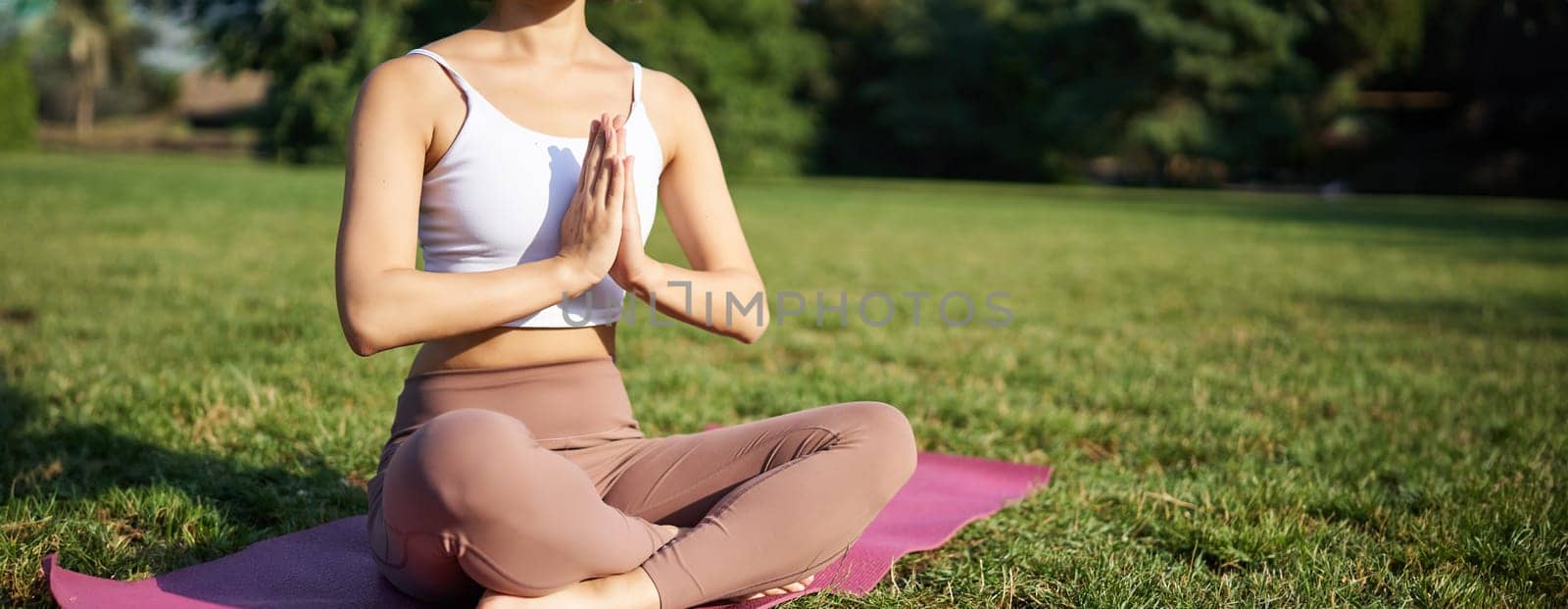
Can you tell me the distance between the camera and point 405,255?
1.93 meters

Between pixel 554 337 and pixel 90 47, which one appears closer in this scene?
pixel 554 337

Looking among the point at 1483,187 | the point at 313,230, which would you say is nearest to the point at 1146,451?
the point at 313,230

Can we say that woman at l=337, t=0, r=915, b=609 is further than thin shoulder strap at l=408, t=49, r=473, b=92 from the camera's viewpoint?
No

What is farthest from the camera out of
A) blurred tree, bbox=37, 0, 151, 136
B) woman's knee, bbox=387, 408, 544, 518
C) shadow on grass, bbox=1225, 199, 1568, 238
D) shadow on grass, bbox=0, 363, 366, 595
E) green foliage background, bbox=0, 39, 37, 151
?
blurred tree, bbox=37, 0, 151, 136

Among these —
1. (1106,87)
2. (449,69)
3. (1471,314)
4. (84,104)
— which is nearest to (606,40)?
(1106,87)

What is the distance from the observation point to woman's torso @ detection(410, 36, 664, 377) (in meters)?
2.01

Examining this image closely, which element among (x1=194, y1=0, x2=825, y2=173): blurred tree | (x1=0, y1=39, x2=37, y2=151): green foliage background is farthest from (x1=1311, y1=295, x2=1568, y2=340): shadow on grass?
(x1=0, y1=39, x2=37, y2=151): green foliage background

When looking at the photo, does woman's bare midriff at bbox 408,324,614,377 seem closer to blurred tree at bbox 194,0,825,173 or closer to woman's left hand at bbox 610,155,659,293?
woman's left hand at bbox 610,155,659,293

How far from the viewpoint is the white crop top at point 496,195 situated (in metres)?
2.01

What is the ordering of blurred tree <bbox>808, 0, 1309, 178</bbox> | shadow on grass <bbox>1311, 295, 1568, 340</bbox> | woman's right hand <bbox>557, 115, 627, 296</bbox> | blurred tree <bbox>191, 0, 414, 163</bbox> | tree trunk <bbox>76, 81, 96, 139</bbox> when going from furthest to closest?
tree trunk <bbox>76, 81, 96, 139</bbox>, blurred tree <bbox>808, 0, 1309, 178</bbox>, blurred tree <bbox>191, 0, 414, 163</bbox>, shadow on grass <bbox>1311, 295, 1568, 340</bbox>, woman's right hand <bbox>557, 115, 627, 296</bbox>

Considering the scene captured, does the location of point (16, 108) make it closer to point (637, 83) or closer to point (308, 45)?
point (308, 45)

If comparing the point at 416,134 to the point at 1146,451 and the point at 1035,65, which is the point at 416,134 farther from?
the point at 1035,65

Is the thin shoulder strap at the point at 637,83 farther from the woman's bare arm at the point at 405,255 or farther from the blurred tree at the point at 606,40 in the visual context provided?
the blurred tree at the point at 606,40

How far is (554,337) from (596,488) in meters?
0.29
